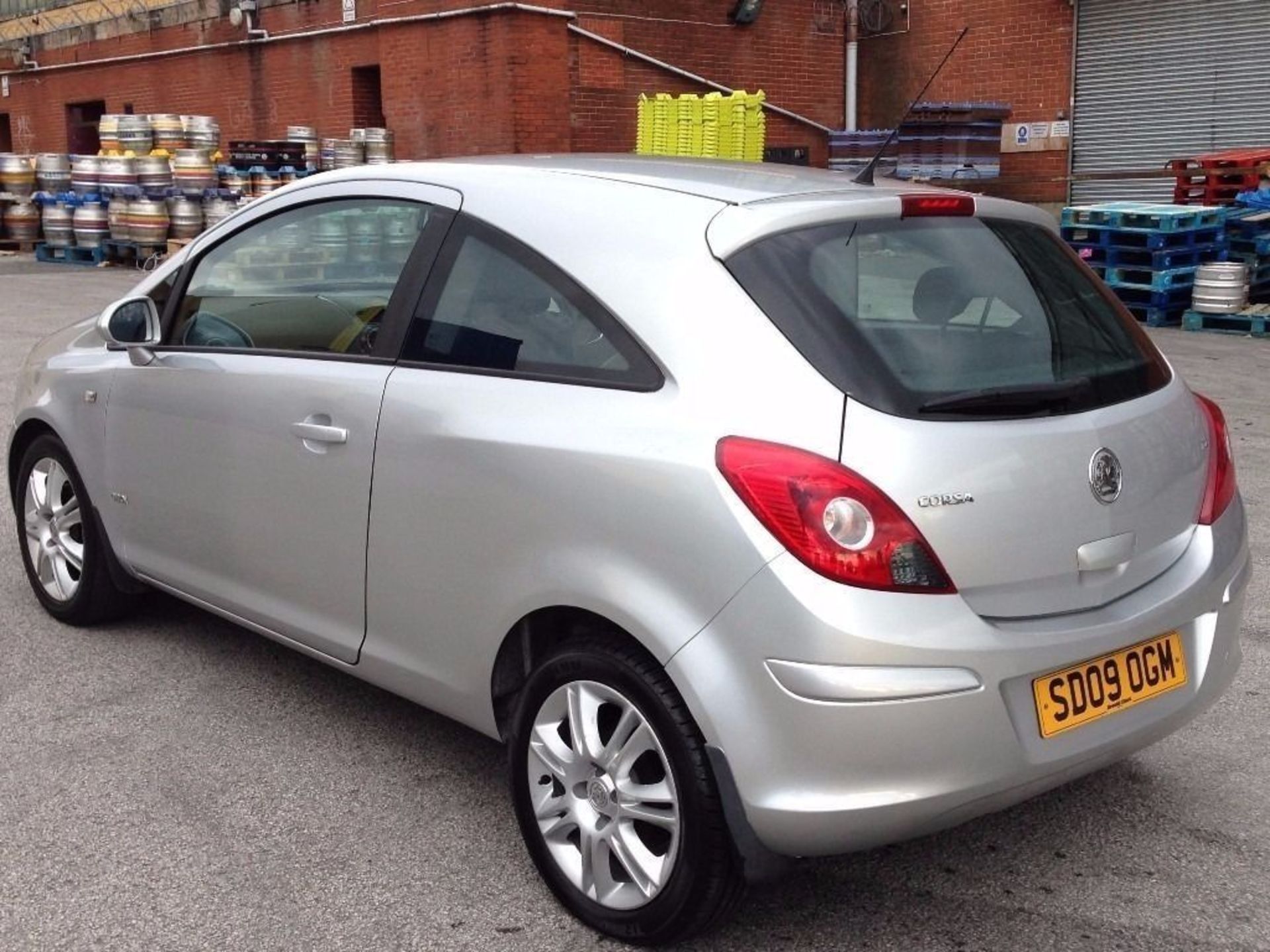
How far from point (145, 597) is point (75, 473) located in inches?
25.1

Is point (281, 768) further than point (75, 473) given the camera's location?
No

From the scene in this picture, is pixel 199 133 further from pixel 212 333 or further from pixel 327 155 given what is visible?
pixel 212 333

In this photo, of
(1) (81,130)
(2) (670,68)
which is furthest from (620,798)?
(1) (81,130)

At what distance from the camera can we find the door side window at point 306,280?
147 inches

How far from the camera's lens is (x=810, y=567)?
2664 mm

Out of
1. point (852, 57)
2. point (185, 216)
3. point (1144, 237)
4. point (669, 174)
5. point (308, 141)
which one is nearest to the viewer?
point (669, 174)

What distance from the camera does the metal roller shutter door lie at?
16.4 meters

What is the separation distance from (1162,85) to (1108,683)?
53.1 feet

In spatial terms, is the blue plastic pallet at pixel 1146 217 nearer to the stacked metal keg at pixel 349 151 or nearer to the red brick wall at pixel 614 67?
the red brick wall at pixel 614 67

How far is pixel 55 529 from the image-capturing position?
16.6ft

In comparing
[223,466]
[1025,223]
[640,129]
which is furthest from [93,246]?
[1025,223]

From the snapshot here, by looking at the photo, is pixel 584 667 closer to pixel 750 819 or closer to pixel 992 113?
pixel 750 819

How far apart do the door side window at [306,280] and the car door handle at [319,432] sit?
216 millimetres

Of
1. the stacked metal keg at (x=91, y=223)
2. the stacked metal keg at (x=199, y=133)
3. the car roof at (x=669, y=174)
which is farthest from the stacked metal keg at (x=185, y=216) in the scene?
the car roof at (x=669, y=174)
